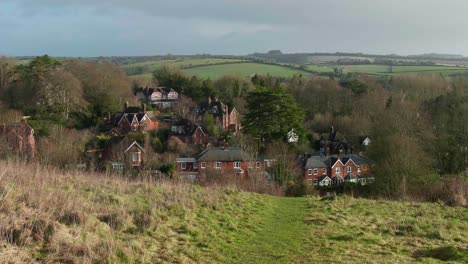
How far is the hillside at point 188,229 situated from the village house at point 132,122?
4328 cm

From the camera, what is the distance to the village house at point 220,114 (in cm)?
6100

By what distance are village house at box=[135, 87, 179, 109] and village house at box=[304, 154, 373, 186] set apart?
38.0 m

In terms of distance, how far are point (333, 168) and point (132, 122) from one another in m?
25.7

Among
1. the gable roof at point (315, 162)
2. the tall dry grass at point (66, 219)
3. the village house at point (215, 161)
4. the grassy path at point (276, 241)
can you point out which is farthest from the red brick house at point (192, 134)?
the tall dry grass at point (66, 219)

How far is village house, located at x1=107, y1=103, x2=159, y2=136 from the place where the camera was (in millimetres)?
55600

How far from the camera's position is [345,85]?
69375 millimetres

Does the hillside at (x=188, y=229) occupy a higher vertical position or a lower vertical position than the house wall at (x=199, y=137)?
higher

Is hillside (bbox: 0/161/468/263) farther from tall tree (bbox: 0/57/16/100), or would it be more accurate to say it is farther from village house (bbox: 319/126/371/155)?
tall tree (bbox: 0/57/16/100)

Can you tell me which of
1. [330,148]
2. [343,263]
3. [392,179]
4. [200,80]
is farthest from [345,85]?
Answer: [343,263]

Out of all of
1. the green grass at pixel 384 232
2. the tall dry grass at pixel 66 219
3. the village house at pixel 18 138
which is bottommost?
the village house at pixel 18 138

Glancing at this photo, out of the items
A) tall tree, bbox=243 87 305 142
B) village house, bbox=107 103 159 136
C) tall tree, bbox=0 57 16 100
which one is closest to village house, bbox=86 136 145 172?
village house, bbox=107 103 159 136

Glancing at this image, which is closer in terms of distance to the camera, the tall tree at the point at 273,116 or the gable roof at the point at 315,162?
the gable roof at the point at 315,162

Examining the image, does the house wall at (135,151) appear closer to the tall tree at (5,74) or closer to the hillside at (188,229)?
the tall tree at (5,74)

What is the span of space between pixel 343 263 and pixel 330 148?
45832 millimetres
